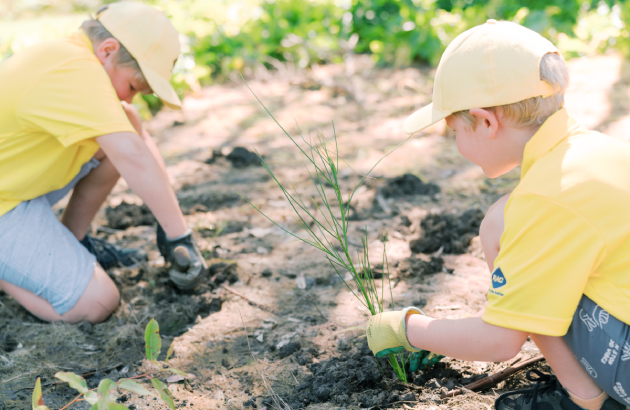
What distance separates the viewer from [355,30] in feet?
20.2

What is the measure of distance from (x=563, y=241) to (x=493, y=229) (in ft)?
0.93

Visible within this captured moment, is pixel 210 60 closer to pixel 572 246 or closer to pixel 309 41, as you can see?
pixel 309 41

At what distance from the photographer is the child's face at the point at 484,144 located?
1.26m

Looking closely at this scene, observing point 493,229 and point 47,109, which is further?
point 47,109

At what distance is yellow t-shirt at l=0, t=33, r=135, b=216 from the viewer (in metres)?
1.98

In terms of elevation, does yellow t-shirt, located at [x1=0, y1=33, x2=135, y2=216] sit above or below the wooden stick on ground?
above

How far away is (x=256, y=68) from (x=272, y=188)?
272 cm

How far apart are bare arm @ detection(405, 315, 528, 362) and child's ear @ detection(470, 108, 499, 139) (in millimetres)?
458

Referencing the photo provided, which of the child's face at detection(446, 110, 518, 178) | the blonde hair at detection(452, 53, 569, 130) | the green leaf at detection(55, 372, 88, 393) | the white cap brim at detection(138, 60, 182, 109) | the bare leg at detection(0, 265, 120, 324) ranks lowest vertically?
the bare leg at detection(0, 265, 120, 324)

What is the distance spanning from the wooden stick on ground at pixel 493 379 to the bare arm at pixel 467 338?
294 millimetres

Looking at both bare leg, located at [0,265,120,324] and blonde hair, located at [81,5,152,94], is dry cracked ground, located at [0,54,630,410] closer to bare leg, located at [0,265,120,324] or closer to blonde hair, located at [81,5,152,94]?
bare leg, located at [0,265,120,324]

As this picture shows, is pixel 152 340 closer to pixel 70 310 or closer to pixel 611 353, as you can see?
pixel 70 310

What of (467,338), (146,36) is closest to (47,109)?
(146,36)

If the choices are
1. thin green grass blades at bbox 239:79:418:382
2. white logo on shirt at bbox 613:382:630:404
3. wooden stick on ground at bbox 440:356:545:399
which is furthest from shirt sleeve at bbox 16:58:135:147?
white logo on shirt at bbox 613:382:630:404
